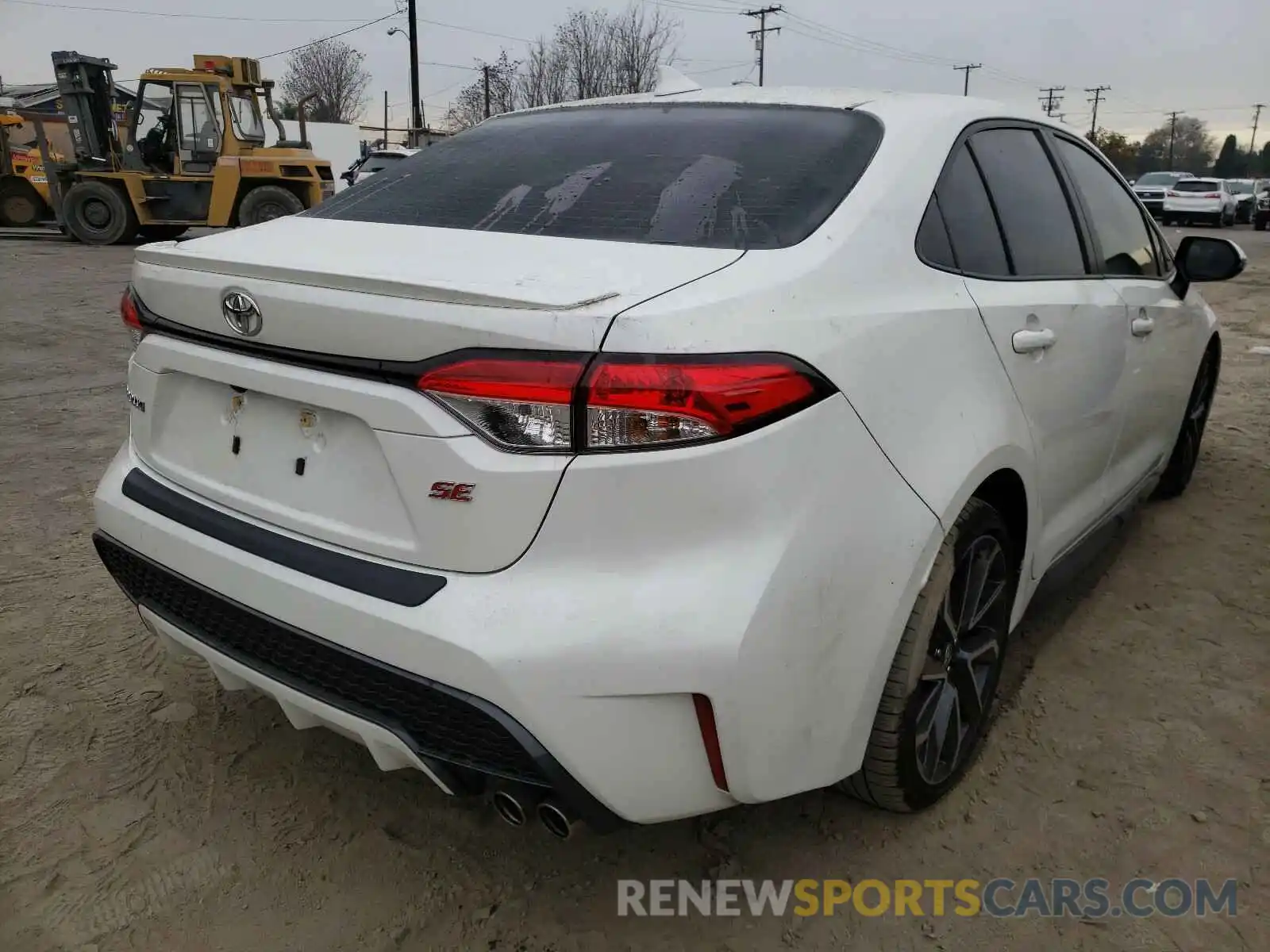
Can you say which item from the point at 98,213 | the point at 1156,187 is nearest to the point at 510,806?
the point at 98,213

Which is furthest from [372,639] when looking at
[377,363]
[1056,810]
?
[1056,810]

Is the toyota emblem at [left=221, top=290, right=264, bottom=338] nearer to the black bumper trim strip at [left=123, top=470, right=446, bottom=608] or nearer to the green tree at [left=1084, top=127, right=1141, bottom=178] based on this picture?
the black bumper trim strip at [left=123, top=470, right=446, bottom=608]

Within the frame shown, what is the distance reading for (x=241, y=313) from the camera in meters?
1.87

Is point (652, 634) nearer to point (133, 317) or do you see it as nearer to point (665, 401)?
point (665, 401)

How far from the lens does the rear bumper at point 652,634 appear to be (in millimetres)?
1560

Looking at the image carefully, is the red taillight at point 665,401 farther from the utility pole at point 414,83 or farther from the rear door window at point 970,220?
the utility pole at point 414,83

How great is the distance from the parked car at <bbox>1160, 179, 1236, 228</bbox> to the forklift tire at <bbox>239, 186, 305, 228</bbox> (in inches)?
975

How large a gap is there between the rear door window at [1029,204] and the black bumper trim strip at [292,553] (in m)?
1.67

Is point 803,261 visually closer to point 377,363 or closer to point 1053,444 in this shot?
point 377,363

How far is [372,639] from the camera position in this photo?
1676mm

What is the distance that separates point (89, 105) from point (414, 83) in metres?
20.4

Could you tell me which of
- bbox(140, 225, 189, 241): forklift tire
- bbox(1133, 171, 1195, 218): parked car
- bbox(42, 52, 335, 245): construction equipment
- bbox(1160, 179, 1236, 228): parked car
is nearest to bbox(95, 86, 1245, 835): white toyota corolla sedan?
bbox(42, 52, 335, 245): construction equipment

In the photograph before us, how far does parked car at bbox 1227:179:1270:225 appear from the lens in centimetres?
3075

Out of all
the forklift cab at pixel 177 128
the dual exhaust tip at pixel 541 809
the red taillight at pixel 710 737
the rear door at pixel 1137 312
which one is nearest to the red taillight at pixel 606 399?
the red taillight at pixel 710 737
